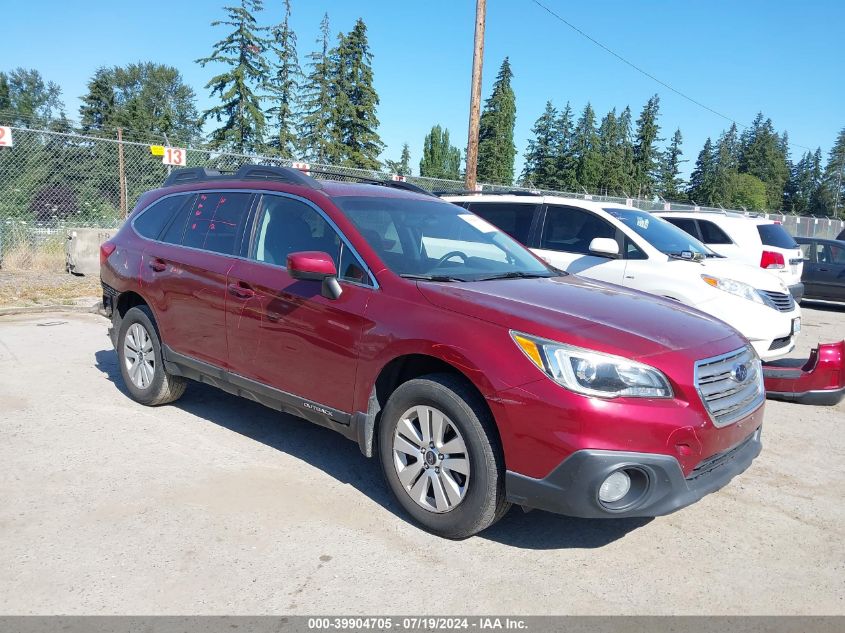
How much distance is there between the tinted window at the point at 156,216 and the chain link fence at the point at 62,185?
6748 mm

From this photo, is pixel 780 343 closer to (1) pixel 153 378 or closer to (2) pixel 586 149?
(1) pixel 153 378

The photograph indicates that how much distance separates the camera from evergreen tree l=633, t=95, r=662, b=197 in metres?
81.8

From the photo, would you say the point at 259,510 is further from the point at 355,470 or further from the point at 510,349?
the point at 510,349

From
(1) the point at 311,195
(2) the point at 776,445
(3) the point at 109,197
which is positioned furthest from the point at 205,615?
(3) the point at 109,197

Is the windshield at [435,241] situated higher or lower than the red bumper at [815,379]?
higher

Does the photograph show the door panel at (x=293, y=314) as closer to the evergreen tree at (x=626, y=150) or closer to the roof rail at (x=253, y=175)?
the roof rail at (x=253, y=175)

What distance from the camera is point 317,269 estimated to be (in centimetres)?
377

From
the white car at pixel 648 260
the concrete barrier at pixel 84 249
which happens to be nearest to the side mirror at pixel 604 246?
the white car at pixel 648 260

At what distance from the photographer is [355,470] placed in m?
4.40

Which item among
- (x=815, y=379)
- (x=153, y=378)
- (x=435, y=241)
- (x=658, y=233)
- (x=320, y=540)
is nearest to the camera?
(x=320, y=540)

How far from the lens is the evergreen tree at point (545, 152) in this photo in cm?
7412

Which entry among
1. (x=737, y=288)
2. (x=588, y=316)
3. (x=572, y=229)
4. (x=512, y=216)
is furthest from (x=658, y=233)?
(x=588, y=316)

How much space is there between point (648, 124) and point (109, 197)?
78.4m

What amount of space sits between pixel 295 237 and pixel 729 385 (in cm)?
265
